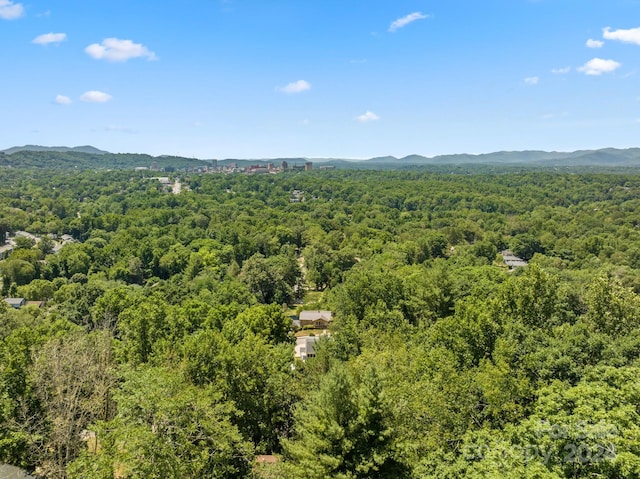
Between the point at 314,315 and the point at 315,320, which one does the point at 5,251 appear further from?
the point at 315,320

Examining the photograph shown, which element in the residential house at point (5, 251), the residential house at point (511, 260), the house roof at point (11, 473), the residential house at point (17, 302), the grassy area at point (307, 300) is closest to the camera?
the house roof at point (11, 473)

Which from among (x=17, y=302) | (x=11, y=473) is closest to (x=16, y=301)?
(x=17, y=302)

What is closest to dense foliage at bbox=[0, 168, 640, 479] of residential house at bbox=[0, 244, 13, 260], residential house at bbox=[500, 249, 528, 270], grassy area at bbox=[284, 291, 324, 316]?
grassy area at bbox=[284, 291, 324, 316]

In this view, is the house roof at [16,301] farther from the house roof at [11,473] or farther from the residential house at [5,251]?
the house roof at [11,473]

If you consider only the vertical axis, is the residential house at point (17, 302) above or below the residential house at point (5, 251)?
below

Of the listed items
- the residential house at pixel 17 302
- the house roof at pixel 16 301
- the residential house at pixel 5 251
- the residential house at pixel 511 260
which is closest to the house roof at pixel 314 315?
the residential house at pixel 17 302

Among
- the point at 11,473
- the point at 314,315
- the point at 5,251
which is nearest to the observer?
the point at 11,473

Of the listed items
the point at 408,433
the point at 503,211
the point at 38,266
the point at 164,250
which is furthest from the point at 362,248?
the point at 503,211

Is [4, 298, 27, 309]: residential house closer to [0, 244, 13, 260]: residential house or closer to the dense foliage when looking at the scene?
the dense foliage
